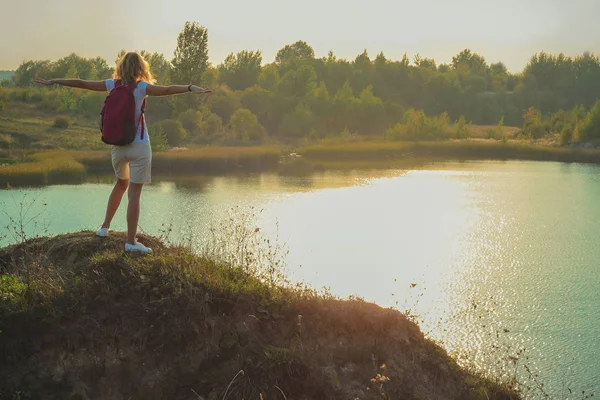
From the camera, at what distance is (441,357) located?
6590mm

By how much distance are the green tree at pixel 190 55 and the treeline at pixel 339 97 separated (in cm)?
8

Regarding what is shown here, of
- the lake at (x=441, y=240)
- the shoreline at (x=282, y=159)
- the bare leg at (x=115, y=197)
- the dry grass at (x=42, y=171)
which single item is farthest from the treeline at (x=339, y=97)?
the bare leg at (x=115, y=197)

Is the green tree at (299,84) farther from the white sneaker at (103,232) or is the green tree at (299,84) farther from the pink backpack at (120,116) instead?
the pink backpack at (120,116)

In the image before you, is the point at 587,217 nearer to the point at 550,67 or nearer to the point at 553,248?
the point at 553,248

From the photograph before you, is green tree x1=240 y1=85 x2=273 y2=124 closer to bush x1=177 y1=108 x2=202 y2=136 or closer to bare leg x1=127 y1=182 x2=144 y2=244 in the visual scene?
bush x1=177 y1=108 x2=202 y2=136

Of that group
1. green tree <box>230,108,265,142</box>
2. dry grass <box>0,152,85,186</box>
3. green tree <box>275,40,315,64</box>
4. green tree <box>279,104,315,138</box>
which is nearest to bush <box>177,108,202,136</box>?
green tree <box>230,108,265,142</box>

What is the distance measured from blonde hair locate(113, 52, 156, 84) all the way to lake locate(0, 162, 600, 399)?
2.81 metres

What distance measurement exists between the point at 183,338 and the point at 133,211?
1356 millimetres

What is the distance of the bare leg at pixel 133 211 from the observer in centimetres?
616

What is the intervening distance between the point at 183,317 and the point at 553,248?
1320 cm

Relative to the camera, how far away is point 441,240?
1803 centimetres

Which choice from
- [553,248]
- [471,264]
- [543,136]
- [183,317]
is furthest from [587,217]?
[543,136]

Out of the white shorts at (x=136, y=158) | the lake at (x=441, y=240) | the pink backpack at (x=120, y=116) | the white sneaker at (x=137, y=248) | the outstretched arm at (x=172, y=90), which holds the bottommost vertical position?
the lake at (x=441, y=240)

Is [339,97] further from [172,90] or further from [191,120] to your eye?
[172,90]
